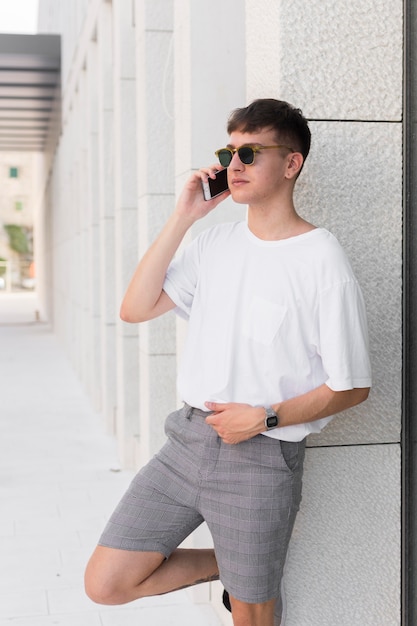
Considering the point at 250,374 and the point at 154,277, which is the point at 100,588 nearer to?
the point at 250,374

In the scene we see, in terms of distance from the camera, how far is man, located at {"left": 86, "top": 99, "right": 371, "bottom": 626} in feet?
10.1

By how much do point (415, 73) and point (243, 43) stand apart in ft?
5.97

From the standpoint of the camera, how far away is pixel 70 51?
49.0 ft

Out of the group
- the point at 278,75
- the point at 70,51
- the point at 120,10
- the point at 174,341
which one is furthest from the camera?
the point at 70,51

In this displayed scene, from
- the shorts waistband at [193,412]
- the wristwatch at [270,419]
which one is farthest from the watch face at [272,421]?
the shorts waistband at [193,412]

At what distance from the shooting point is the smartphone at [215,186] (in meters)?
3.36

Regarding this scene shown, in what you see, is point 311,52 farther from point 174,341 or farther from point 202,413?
point 174,341

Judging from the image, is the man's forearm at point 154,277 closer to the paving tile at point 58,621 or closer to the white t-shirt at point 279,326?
the white t-shirt at point 279,326

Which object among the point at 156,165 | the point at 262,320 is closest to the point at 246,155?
the point at 262,320

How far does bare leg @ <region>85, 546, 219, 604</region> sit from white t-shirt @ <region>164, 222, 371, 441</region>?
1.84 feet

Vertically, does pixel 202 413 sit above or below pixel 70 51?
below

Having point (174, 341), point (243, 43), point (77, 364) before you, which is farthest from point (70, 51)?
point (243, 43)

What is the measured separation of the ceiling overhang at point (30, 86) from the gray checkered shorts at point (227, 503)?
14.8 meters

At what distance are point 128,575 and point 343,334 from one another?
1.08 metres
